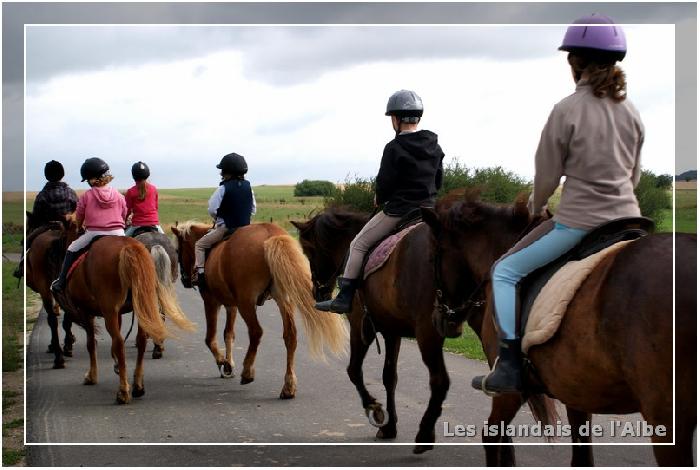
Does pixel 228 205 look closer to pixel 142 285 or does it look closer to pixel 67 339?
pixel 142 285

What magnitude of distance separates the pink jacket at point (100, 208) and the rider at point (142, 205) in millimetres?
1137

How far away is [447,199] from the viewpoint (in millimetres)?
6422

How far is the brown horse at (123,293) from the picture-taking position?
376 inches

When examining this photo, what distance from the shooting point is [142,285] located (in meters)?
9.59

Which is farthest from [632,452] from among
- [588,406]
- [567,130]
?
[567,130]

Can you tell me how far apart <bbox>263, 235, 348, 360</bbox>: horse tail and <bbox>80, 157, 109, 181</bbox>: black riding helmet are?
2.03 meters

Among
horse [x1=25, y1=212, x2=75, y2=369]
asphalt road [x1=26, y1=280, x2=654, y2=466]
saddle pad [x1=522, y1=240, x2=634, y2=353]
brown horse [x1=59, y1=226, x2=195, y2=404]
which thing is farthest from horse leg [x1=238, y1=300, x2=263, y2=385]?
saddle pad [x1=522, y1=240, x2=634, y2=353]

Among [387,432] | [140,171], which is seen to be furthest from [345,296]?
Result: [140,171]

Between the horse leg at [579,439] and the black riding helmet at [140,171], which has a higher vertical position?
the black riding helmet at [140,171]

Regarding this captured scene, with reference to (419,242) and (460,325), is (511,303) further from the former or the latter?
(419,242)

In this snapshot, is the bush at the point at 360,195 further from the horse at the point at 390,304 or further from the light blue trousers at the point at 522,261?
the light blue trousers at the point at 522,261

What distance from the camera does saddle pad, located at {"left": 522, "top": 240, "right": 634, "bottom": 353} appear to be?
460cm

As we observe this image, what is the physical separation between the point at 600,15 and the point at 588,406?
6.87ft

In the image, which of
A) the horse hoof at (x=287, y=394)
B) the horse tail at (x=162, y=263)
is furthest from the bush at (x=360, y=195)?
the horse hoof at (x=287, y=394)
